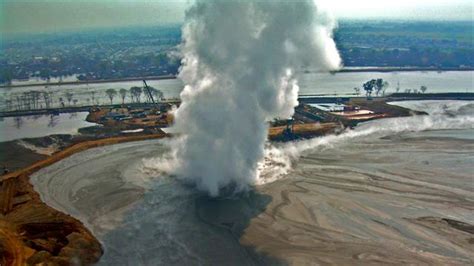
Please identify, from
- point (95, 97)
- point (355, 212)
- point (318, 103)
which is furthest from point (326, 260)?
point (95, 97)

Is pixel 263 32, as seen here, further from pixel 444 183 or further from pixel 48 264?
pixel 48 264

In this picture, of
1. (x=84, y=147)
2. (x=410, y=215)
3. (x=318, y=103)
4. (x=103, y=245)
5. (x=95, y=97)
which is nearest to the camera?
(x=103, y=245)

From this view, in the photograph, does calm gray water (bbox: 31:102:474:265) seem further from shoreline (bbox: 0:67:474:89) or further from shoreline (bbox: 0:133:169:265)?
shoreline (bbox: 0:67:474:89)

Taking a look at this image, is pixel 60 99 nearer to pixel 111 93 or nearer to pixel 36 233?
pixel 111 93

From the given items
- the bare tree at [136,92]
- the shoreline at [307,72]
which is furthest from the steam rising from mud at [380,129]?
the bare tree at [136,92]

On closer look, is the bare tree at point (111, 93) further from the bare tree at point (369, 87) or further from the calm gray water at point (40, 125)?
the bare tree at point (369, 87)

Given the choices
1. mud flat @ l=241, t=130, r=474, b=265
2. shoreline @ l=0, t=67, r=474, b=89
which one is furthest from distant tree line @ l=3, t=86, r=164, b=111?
mud flat @ l=241, t=130, r=474, b=265

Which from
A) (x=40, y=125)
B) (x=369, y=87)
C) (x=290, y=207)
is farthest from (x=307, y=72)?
(x=290, y=207)
